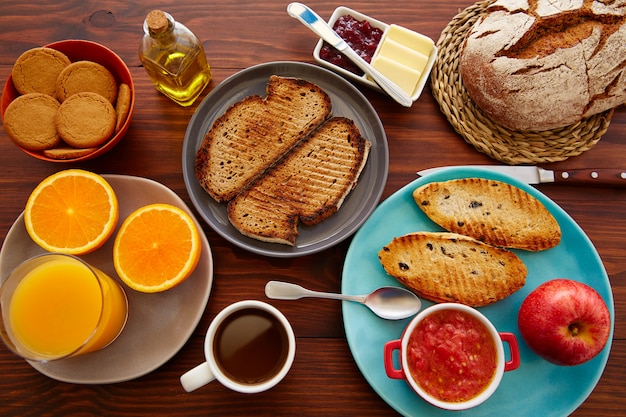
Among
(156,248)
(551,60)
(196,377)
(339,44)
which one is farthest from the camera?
(339,44)

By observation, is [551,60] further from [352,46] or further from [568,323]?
[568,323]

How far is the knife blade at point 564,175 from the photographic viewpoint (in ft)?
4.82

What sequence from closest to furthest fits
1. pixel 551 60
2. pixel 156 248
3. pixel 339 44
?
pixel 156 248
pixel 551 60
pixel 339 44

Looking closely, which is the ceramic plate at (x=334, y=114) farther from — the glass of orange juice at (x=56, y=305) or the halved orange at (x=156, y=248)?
the glass of orange juice at (x=56, y=305)

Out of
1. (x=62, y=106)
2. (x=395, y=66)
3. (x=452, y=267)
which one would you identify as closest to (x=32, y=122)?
(x=62, y=106)

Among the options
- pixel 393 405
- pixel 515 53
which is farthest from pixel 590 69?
pixel 393 405

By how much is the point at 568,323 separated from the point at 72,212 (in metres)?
1.36

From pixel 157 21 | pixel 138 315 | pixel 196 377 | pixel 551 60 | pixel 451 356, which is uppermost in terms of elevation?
pixel 551 60

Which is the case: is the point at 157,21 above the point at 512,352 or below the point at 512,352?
above

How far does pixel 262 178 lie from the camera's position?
58.2 inches

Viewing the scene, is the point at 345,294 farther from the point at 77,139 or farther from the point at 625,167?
the point at 625,167

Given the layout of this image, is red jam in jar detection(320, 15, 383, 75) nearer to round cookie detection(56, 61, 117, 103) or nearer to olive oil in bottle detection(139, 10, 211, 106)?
olive oil in bottle detection(139, 10, 211, 106)

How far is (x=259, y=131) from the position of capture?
1505mm

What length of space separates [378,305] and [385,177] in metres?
0.38
